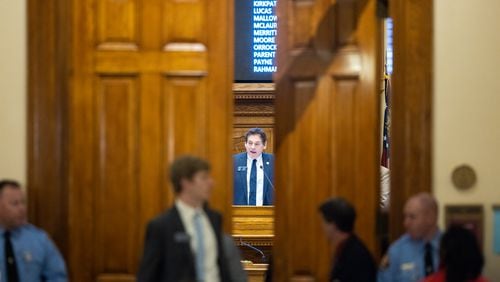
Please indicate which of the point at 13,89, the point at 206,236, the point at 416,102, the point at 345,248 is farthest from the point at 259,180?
the point at 206,236

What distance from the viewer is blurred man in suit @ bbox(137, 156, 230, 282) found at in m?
4.03

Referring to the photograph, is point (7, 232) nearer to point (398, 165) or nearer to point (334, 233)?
point (334, 233)

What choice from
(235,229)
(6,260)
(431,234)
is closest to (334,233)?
(431,234)

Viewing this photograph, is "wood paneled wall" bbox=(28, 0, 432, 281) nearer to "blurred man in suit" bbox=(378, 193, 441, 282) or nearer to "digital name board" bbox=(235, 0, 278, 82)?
"blurred man in suit" bbox=(378, 193, 441, 282)

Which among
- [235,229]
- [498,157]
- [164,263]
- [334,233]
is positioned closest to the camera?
[164,263]

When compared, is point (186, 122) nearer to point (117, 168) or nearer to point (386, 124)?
point (117, 168)

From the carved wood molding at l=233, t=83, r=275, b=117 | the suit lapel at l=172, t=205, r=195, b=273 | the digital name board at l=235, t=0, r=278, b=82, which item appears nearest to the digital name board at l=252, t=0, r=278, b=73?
the digital name board at l=235, t=0, r=278, b=82

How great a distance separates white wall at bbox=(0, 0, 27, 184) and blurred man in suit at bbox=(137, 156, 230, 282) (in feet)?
3.99

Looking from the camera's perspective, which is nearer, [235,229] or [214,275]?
[214,275]

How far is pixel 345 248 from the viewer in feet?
14.3

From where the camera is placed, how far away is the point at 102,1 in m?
5.10

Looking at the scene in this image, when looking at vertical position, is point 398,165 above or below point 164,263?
above

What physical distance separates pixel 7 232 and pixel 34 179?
1.27ft

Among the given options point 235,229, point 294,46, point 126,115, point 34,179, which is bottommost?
point 235,229
